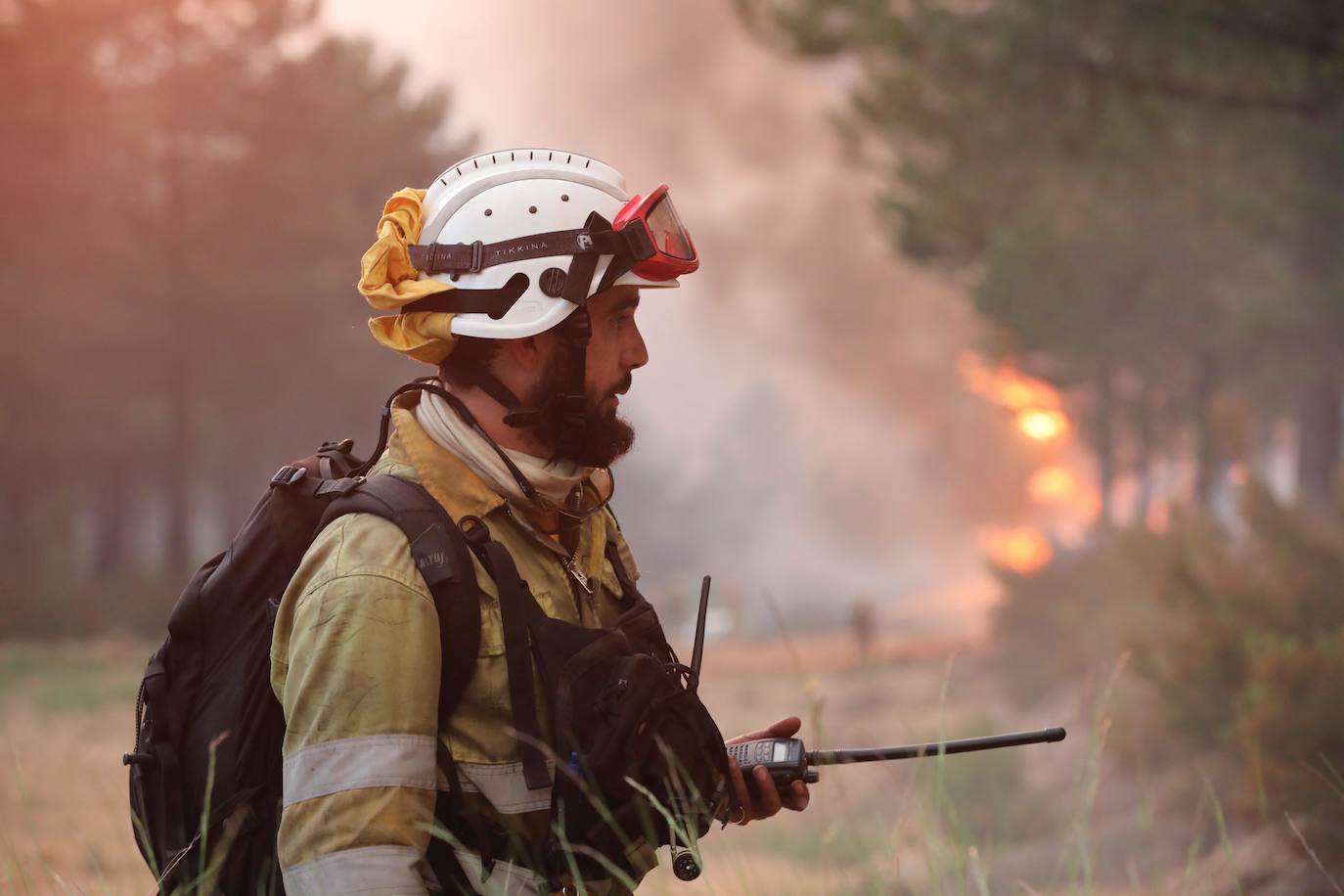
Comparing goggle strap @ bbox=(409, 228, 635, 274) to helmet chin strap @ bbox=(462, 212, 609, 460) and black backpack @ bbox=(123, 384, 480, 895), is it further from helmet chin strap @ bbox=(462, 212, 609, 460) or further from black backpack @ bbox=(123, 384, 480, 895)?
black backpack @ bbox=(123, 384, 480, 895)

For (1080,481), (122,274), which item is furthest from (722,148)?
(122,274)

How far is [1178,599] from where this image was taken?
7816mm

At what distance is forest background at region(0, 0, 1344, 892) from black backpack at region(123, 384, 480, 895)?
1.15m

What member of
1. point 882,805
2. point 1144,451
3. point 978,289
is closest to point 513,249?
point 882,805

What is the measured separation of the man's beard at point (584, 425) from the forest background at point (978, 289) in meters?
0.98

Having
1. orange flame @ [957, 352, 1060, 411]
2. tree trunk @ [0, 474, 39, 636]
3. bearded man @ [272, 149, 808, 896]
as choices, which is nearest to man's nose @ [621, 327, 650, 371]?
bearded man @ [272, 149, 808, 896]

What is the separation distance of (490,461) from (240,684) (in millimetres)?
542

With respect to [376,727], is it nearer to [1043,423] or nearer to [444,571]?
[444,571]

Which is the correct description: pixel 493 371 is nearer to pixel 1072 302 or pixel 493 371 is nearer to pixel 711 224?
pixel 1072 302

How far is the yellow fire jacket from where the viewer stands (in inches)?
78.8

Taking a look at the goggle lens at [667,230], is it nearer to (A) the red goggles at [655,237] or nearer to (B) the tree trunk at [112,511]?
(A) the red goggles at [655,237]

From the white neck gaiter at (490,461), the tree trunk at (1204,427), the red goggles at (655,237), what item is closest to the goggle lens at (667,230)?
the red goggles at (655,237)

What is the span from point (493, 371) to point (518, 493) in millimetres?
274

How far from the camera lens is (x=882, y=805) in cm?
959
